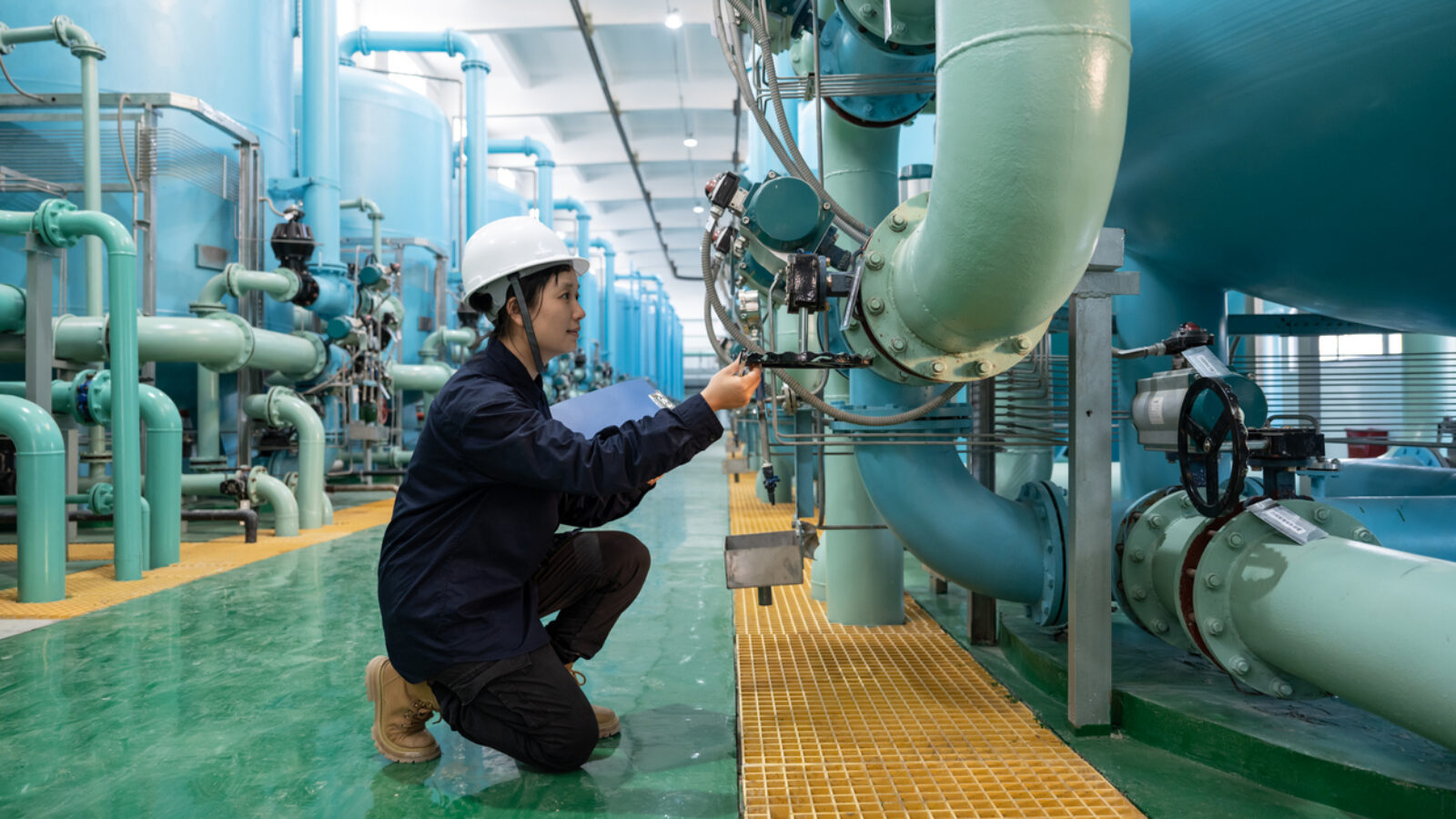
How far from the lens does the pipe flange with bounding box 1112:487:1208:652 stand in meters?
1.96

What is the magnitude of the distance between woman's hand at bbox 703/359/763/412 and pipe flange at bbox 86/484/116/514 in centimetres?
371

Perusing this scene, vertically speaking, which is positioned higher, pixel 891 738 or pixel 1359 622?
pixel 1359 622

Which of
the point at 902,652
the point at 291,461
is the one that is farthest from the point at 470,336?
the point at 902,652

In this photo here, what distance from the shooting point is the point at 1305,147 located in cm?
188

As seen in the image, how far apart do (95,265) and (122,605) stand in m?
2.39

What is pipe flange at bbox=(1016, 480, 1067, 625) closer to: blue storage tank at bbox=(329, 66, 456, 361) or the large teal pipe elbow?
the large teal pipe elbow

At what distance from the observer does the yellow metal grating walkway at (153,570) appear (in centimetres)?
320

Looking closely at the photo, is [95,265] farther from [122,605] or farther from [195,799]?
[195,799]

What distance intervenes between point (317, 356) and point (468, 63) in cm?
538

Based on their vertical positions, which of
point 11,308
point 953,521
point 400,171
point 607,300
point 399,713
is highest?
point 400,171

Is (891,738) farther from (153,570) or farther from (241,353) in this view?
(241,353)

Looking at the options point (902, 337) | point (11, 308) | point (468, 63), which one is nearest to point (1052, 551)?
point (902, 337)

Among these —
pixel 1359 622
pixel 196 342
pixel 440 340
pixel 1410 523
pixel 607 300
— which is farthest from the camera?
pixel 607 300

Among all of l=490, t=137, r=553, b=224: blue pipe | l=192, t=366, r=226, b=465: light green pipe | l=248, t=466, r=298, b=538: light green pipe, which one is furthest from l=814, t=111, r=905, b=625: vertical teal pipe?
l=490, t=137, r=553, b=224: blue pipe
